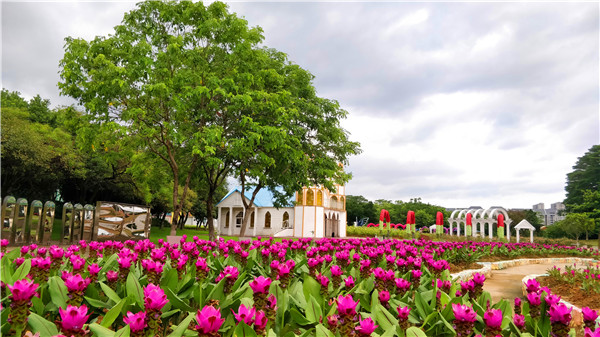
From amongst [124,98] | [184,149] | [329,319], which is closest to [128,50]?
[124,98]

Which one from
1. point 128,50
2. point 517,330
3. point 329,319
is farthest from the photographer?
point 128,50

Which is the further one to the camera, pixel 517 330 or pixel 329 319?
pixel 517 330

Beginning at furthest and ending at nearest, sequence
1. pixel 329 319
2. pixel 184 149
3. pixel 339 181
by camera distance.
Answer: pixel 339 181
pixel 184 149
pixel 329 319

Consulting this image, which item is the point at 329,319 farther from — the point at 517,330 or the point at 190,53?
the point at 190,53

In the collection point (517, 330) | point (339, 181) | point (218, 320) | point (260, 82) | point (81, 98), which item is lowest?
point (517, 330)

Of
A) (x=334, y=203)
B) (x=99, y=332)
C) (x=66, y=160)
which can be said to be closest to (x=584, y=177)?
(x=334, y=203)

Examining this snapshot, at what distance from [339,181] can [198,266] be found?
19339 mm

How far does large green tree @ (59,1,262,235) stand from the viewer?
14.0 meters

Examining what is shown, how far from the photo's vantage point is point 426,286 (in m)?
4.01

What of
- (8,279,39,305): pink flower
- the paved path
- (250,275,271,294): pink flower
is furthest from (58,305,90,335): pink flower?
the paved path

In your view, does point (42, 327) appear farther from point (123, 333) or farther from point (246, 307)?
point (246, 307)

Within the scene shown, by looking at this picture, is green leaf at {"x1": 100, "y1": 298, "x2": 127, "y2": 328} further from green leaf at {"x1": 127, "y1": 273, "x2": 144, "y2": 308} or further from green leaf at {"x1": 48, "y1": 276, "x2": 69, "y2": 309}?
green leaf at {"x1": 48, "y1": 276, "x2": 69, "y2": 309}

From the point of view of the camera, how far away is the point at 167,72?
14766mm

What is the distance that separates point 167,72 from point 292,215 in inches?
1078
